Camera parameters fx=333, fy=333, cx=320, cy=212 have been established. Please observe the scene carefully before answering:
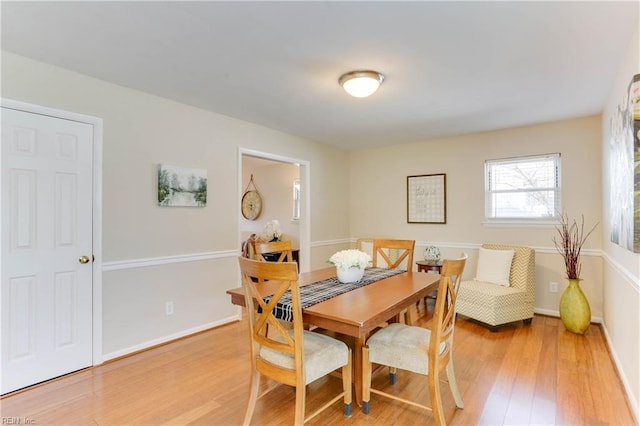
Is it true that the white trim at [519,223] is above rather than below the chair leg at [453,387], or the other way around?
above

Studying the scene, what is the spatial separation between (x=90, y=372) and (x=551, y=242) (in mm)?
4864

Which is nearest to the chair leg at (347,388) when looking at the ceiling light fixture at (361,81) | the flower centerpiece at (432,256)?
the ceiling light fixture at (361,81)

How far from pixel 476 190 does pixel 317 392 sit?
3.46 metres

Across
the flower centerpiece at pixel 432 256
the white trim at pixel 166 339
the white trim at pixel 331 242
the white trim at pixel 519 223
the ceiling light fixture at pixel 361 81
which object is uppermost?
the ceiling light fixture at pixel 361 81

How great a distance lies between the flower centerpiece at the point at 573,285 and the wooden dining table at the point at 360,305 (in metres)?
1.82

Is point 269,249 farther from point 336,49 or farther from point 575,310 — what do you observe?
point 575,310

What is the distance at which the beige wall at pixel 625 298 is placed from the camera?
2.03 metres

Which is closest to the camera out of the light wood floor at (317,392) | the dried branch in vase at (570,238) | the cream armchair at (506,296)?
the light wood floor at (317,392)

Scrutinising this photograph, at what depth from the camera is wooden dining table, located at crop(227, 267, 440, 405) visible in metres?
1.69

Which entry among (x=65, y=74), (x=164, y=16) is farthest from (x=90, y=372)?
(x=164, y=16)

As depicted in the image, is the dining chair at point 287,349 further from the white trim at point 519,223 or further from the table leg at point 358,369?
the white trim at point 519,223

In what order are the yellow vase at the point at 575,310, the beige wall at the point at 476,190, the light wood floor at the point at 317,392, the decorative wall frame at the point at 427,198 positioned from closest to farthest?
the light wood floor at the point at 317,392, the yellow vase at the point at 575,310, the beige wall at the point at 476,190, the decorative wall frame at the point at 427,198

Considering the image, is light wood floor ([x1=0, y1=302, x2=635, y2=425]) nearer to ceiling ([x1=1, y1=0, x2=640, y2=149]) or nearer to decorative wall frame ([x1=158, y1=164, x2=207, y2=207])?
decorative wall frame ([x1=158, y1=164, x2=207, y2=207])

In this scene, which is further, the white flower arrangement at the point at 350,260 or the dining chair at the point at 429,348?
the white flower arrangement at the point at 350,260
